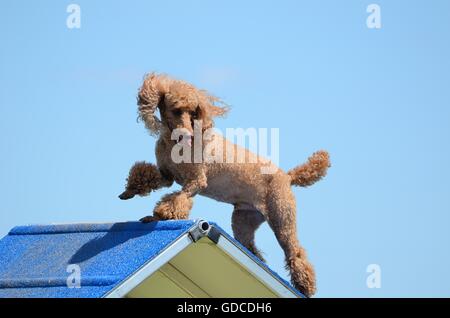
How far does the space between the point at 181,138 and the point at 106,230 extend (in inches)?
28.1

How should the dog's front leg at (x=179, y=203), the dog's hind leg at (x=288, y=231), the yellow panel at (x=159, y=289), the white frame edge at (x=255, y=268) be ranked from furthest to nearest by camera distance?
the yellow panel at (x=159, y=289), the dog's hind leg at (x=288, y=231), the dog's front leg at (x=179, y=203), the white frame edge at (x=255, y=268)

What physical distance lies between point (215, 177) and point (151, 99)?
60 centimetres

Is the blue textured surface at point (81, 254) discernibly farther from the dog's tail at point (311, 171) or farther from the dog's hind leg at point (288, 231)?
the dog's tail at point (311, 171)

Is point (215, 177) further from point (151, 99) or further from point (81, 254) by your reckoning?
point (81, 254)

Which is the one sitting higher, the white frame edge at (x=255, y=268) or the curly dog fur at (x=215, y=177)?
the curly dog fur at (x=215, y=177)

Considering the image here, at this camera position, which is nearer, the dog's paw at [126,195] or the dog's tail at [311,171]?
the dog's paw at [126,195]

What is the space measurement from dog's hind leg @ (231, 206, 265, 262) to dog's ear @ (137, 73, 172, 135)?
0.87m

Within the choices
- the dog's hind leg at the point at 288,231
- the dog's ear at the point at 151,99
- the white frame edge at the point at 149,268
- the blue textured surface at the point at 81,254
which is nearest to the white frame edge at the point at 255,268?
the blue textured surface at the point at 81,254

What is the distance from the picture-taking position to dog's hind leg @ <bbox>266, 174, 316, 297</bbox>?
6910mm

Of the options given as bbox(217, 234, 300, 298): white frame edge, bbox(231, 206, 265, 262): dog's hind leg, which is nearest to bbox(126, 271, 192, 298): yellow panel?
bbox(231, 206, 265, 262): dog's hind leg

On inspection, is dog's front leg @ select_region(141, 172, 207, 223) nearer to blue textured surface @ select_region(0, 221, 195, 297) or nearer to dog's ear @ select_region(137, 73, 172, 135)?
blue textured surface @ select_region(0, 221, 195, 297)

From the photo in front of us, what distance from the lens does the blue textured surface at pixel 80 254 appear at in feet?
19.7

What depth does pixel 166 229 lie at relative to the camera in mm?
6309
